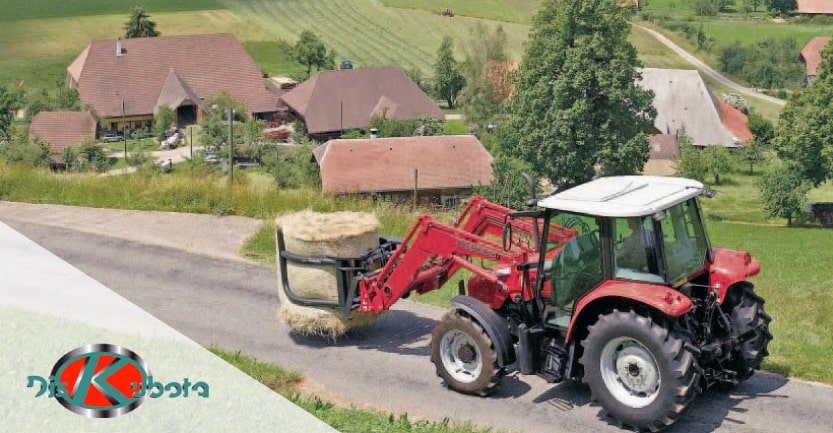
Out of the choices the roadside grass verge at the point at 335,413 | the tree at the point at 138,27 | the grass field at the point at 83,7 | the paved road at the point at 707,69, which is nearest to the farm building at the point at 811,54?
the paved road at the point at 707,69

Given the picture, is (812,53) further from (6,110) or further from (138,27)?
(6,110)

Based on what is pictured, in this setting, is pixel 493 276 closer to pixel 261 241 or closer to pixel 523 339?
pixel 523 339

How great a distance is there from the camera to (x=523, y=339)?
10.1 meters

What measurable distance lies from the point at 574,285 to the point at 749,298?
7.13 ft

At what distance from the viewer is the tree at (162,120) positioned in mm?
71938

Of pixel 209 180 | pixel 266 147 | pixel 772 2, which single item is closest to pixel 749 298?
pixel 209 180

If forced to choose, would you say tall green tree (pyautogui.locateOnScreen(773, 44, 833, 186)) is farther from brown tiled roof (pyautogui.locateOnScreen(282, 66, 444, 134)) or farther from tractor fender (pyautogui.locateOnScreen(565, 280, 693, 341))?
tractor fender (pyautogui.locateOnScreen(565, 280, 693, 341))

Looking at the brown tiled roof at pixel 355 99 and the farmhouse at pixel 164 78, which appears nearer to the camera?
the brown tiled roof at pixel 355 99

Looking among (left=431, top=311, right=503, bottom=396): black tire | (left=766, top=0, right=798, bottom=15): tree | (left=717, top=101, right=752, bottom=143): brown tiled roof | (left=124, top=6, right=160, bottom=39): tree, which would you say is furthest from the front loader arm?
(left=766, top=0, right=798, bottom=15): tree

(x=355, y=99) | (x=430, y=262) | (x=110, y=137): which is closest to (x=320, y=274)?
(x=430, y=262)

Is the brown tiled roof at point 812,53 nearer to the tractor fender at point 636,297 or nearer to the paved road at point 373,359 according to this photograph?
the paved road at point 373,359

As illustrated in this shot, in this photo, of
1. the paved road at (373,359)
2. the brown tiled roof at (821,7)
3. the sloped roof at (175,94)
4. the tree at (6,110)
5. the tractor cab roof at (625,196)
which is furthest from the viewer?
the brown tiled roof at (821,7)

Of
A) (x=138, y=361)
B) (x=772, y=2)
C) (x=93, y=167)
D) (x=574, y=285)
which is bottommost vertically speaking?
(x=93, y=167)

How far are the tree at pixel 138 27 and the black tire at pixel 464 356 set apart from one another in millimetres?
86312
